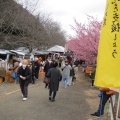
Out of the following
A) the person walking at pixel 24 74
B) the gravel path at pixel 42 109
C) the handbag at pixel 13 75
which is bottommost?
the gravel path at pixel 42 109

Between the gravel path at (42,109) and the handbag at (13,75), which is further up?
the handbag at (13,75)

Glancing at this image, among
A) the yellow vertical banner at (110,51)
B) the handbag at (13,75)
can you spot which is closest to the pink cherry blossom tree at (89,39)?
the handbag at (13,75)

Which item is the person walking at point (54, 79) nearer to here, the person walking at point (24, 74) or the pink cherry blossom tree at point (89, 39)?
the person walking at point (24, 74)

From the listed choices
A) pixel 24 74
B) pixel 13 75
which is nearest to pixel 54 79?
pixel 24 74

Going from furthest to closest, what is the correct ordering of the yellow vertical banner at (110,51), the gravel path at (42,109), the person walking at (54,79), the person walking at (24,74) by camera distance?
1. the person walking at (54,79)
2. the person walking at (24,74)
3. the gravel path at (42,109)
4. the yellow vertical banner at (110,51)

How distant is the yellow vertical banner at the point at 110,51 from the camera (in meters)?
4.47

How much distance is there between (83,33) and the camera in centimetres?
2119

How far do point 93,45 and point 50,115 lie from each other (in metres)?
11.9

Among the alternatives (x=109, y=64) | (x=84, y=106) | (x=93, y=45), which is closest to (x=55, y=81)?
(x=84, y=106)

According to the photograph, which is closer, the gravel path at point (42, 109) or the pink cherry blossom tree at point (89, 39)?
the gravel path at point (42, 109)

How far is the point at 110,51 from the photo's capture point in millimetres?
4559

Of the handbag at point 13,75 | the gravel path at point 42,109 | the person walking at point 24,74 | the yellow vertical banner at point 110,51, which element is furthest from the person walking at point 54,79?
the yellow vertical banner at point 110,51

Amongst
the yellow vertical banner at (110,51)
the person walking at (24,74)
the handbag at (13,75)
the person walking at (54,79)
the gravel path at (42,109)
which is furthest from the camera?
the handbag at (13,75)

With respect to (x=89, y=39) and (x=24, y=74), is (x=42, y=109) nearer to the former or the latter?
(x=24, y=74)
